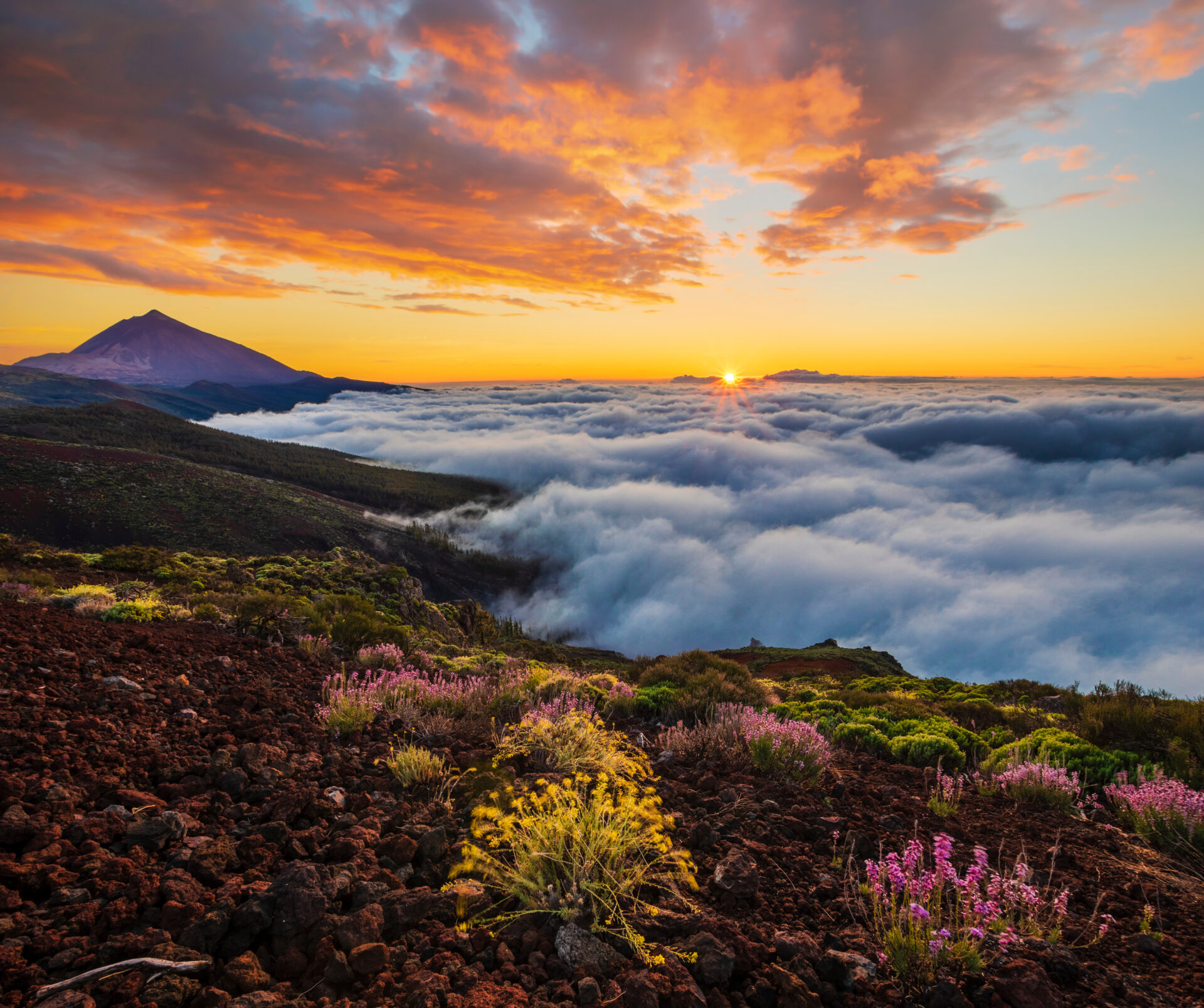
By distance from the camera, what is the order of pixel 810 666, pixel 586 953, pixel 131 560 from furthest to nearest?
pixel 810 666 → pixel 131 560 → pixel 586 953

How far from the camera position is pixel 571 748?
4504 mm

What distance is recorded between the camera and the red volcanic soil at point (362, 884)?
2.21 metres

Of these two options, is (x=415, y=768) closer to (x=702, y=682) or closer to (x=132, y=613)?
(x=702, y=682)

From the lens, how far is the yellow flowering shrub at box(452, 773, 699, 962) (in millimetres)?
2760

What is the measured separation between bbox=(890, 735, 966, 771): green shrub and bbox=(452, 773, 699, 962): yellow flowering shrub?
4.40 m

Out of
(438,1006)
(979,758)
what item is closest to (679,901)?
(438,1006)

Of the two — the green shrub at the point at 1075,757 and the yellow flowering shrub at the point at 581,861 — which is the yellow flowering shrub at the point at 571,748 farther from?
the green shrub at the point at 1075,757

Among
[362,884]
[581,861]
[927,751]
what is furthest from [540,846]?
[927,751]

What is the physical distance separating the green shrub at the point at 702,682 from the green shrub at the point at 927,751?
2005 mm

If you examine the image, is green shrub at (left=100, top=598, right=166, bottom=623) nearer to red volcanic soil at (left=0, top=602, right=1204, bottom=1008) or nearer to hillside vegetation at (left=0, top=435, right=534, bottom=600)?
red volcanic soil at (left=0, top=602, right=1204, bottom=1008)

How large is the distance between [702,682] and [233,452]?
378 feet

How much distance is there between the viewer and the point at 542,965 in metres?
2.44

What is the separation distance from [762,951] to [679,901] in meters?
0.56

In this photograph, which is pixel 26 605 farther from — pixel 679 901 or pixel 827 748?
pixel 827 748
